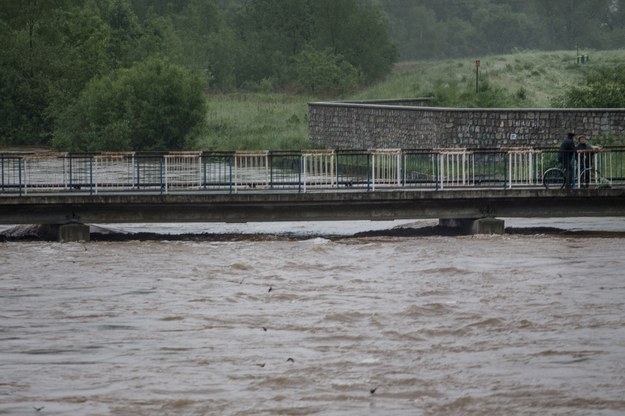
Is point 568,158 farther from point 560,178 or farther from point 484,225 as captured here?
point 484,225

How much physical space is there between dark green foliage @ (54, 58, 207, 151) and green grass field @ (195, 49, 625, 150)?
1360mm

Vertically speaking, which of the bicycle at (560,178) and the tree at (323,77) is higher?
the tree at (323,77)

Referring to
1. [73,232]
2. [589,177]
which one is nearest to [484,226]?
[589,177]

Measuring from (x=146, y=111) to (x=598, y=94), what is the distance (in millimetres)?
22633

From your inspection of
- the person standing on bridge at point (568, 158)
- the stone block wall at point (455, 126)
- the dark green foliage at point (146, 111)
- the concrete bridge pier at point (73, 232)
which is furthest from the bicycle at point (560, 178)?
the dark green foliage at point (146, 111)

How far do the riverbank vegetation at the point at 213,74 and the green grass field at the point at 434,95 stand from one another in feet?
0.44

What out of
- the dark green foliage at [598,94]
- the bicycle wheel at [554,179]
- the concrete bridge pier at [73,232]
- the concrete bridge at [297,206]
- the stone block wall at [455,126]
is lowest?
the concrete bridge pier at [73,232]

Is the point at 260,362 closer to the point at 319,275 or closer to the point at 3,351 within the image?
the point at 3,351

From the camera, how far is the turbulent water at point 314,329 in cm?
1928

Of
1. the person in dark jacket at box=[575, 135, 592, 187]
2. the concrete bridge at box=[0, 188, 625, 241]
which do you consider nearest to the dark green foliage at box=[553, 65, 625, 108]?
the person in dark jacket at box=[575, 135, 592, 187]

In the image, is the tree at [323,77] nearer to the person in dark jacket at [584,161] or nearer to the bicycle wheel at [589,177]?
the bicycle wheel at [589,177]

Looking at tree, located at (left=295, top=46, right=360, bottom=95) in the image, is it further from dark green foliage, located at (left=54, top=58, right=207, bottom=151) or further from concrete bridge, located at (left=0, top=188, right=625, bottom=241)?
concrete bridge, located at (left=0, top=188, right=625, bottom=241)

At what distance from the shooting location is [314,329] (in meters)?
23.5

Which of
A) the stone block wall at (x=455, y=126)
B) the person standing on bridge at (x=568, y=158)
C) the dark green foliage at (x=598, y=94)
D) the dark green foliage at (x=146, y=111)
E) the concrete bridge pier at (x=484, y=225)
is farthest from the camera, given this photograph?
the dark green foliage at (x=146, y=111)
